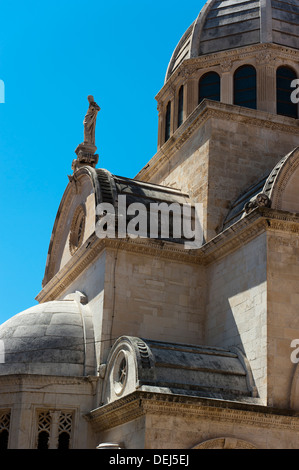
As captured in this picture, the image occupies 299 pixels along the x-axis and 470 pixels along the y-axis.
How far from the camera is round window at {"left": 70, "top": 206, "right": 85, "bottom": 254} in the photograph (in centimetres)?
2370

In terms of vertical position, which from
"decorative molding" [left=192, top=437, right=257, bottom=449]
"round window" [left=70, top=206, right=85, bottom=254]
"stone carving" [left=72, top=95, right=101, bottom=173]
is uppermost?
"stone carving" [left=72, top=95, right=101, bottom=173]

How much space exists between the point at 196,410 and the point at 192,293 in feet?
17.0

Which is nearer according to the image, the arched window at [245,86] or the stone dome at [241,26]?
the arched window at [245,86]

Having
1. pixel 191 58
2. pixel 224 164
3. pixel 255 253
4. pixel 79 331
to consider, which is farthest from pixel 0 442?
pixel 191 58

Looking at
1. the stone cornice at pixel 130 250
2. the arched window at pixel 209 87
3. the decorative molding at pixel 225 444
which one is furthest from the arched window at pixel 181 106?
the decorative molding at pixel 225 444

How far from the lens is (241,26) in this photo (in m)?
26.0

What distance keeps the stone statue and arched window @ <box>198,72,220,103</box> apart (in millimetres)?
3785

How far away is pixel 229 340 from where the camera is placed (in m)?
18.8

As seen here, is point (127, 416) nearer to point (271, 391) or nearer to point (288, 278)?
point (271, 391)

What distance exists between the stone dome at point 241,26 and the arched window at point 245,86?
1.05 m

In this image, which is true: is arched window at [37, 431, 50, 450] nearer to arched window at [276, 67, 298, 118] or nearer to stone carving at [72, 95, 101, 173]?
stone carving at [72, 95, 101, 173]

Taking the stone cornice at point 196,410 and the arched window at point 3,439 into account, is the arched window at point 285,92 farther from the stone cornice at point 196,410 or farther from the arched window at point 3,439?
the arched window at point 3,439

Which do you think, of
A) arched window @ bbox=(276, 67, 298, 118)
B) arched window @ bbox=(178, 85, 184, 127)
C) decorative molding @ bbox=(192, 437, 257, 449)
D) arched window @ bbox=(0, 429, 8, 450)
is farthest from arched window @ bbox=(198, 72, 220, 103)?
arched window @ bbox=(0, 429, 8, 450)

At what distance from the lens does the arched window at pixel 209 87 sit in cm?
A: 2550
